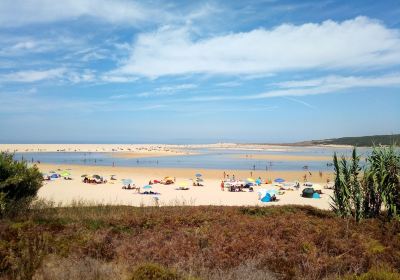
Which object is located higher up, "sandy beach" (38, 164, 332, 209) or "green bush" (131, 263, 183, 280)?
"green bush" (131, 263, 183, 280)

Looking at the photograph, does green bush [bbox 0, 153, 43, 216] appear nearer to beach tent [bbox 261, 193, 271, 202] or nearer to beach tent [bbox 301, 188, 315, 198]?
beach tent [bbox 261, 193, 271, 202]

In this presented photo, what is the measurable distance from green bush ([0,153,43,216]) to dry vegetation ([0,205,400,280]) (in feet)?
7.94

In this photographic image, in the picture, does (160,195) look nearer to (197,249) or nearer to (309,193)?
(309,193)

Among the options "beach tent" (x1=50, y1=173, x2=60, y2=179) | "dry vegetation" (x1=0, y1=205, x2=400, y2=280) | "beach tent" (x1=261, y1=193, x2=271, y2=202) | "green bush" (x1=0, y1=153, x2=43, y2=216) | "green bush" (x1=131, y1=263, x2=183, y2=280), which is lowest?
"beach tent" (x1=261, y1=193, x2=271, y2=202)

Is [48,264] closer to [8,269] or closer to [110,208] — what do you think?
[8,269]

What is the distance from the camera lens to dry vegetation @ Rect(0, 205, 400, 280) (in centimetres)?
621

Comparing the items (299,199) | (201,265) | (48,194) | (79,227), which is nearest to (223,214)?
(79,227)

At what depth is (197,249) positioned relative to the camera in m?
7.86

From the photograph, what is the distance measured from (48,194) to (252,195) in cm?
1432

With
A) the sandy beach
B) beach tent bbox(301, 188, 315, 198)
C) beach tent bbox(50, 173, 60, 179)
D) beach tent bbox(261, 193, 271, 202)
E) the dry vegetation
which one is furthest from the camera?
beach tent bbox(50, 173, 60, 179)

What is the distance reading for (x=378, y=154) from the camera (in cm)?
1258

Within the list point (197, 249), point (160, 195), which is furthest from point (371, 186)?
point (160, 195)

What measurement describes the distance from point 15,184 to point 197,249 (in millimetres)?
7596

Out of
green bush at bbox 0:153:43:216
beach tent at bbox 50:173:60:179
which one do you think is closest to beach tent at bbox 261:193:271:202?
green bush at bbox 0:153:43:216
